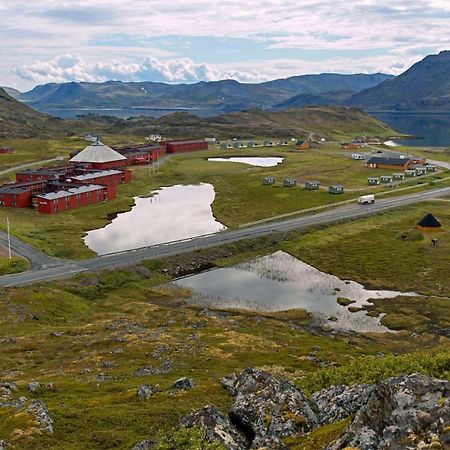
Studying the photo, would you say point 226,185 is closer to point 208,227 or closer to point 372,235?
point 208,227

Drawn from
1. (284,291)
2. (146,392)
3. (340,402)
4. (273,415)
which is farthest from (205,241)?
(273,415)

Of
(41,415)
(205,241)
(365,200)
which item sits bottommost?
(205,241)

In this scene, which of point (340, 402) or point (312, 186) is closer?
point (340, 402)

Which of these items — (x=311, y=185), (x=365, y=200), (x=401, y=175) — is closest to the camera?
(x=365, y=200)

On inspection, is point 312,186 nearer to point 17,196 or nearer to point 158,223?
point 158,223

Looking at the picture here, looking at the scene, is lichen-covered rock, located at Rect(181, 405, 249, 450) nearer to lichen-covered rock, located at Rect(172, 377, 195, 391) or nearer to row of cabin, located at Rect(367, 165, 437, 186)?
lichen-covered rock, located at Rect(172, 377, 195, 391)

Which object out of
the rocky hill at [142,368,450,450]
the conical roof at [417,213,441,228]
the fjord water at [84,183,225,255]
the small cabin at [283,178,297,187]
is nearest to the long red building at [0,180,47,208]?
the fjord water at [84,183,225,255]

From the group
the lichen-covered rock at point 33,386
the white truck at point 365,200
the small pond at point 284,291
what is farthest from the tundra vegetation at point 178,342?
the white truck at point 365,200
